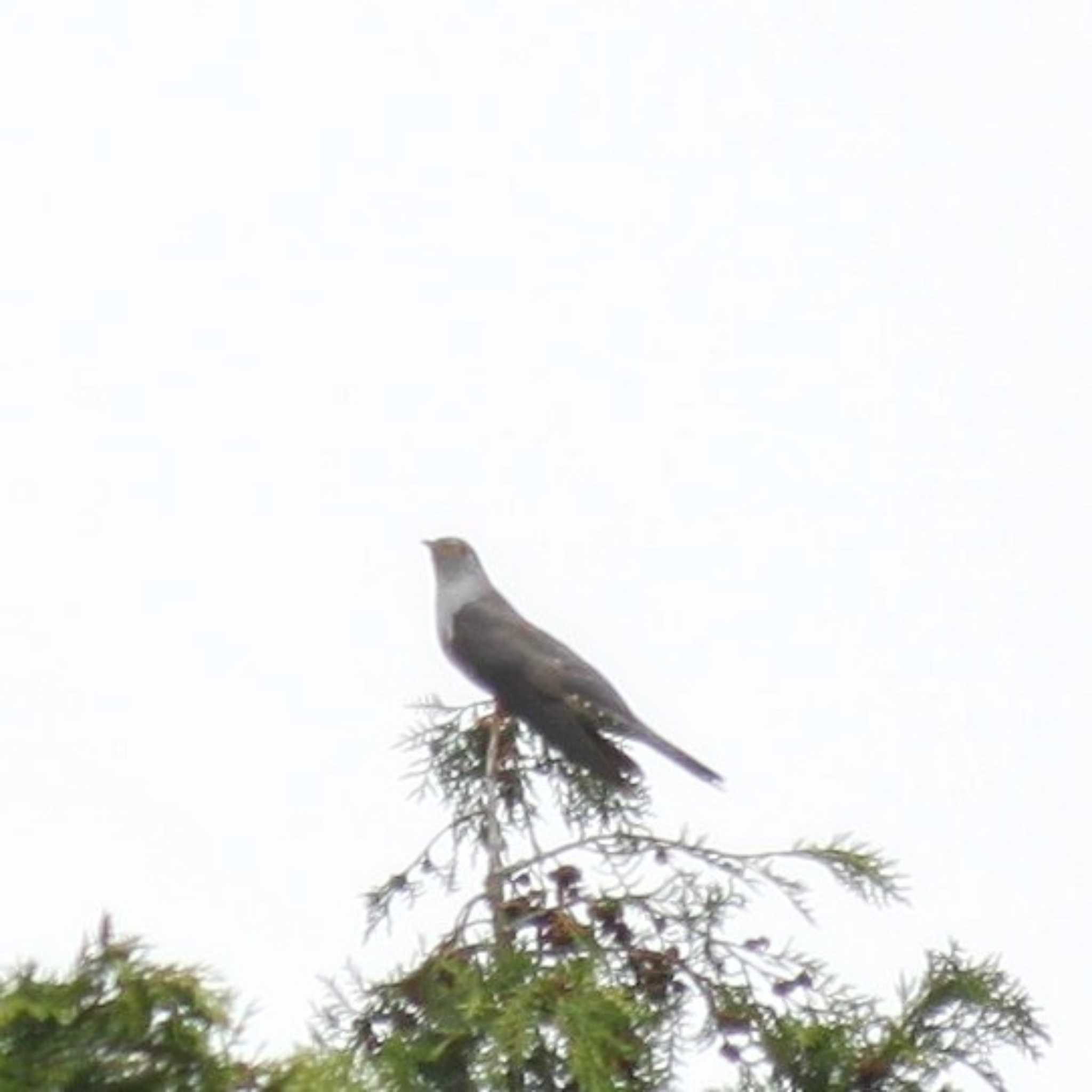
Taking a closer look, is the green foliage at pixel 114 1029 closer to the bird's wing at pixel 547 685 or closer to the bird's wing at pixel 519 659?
the bird's wing at pixel 547 685

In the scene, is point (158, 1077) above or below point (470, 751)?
below

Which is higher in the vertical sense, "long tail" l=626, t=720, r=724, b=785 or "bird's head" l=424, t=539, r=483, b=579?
"bird's head" l=424, t=539, r=483, b=579

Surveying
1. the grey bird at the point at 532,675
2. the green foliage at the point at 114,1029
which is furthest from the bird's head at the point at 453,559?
the green foliage at the point at 114,1029

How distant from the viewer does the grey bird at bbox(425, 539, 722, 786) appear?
27.1 ft

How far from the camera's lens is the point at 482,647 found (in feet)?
31.4

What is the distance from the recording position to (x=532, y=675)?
901cm

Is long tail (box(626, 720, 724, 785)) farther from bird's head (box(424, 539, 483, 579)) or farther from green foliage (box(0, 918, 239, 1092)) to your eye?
green foliage (box(0, 918, 239, 1092))

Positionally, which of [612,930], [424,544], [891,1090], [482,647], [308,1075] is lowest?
[308,1075]

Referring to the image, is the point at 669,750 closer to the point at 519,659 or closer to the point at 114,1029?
the point at 519,659

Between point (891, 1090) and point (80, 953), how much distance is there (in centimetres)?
236

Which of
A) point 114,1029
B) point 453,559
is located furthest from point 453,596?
point 114,1029

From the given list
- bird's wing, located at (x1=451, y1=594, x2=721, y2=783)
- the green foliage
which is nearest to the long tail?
bird's wing, located at (x1=451, y1=594, x2=721, y2=783)

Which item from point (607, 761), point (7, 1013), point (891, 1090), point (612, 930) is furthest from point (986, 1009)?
point (7, 1013)

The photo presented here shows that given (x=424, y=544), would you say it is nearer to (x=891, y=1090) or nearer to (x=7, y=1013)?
(x=891, y=1090)
